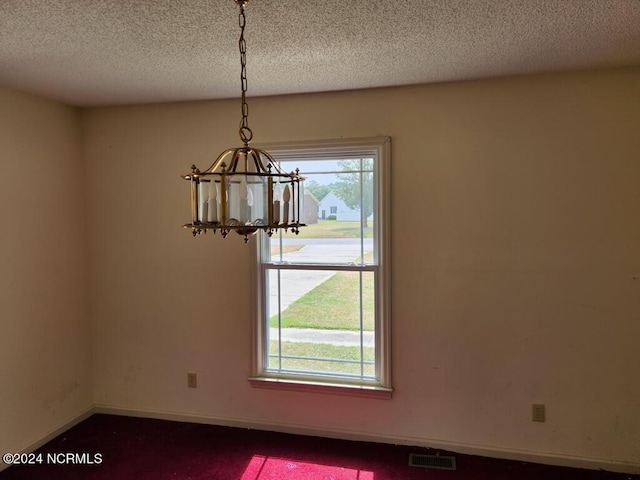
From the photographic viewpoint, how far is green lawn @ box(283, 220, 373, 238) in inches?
114

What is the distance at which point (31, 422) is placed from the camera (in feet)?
9.23

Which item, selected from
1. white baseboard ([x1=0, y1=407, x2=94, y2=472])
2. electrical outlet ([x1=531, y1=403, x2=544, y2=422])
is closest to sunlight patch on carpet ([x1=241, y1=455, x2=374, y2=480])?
electrical outlet ([x1=531, y1=403, x2=544, y2=422])

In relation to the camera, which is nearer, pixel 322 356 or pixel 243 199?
pixel 243 199

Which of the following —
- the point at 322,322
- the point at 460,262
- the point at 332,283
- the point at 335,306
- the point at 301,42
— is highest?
the point at 301,42

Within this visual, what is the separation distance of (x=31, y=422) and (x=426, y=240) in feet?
9.52

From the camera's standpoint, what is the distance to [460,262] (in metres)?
2.70

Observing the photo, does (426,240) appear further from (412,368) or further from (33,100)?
(33,100)

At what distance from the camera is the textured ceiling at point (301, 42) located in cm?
170

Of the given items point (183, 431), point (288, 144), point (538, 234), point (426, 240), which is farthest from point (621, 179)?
point (183, 431)

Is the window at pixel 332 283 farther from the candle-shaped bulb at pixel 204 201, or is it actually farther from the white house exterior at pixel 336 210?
the candle-shaped bulb at pixel 204 201

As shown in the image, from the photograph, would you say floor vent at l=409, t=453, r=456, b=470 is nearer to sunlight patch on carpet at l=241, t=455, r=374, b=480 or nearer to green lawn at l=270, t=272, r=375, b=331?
sunlight patch on carpet at l=241, t=455, r=374, b=480

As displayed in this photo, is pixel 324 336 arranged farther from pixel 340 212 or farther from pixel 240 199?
pixel 240 199

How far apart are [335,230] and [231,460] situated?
5.41 feet

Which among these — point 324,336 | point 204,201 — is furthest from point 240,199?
point 324,336
